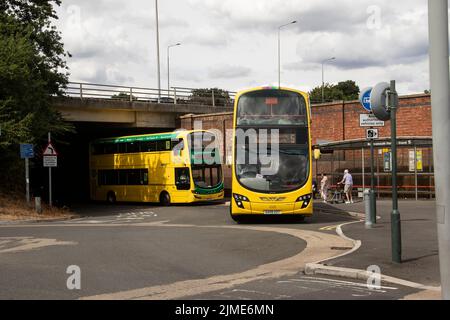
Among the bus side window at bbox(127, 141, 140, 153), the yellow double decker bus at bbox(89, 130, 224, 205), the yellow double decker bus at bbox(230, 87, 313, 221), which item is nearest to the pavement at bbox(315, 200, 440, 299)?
the yellow double decker bus at bbox(230, 87, 313, 221)

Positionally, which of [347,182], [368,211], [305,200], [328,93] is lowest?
[368,211]

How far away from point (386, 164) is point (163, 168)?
1214 centimetres

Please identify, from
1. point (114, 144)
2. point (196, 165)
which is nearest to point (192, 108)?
point (114, 144)

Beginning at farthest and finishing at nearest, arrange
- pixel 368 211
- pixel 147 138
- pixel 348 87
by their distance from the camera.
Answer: pixel 348 87, pixel 147 138, pixel 368 211

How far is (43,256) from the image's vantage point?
12.3 m

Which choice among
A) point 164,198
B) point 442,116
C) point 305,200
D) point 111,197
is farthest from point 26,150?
point 442,116

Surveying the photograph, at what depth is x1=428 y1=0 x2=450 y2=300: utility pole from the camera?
6.51m

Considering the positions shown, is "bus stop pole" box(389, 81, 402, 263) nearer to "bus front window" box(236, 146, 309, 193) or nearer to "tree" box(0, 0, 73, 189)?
"bus front window" box(236, 146, 309, 193)

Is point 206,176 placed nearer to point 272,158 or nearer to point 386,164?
point 386,164

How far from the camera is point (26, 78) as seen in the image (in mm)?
26359

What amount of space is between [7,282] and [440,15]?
7202 millimetres

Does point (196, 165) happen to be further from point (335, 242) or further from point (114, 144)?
point (335, 242)

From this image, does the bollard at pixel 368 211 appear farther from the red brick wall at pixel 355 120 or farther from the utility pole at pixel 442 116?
the red brick wall at pixel 355 120

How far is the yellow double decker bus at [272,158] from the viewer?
778 inches
